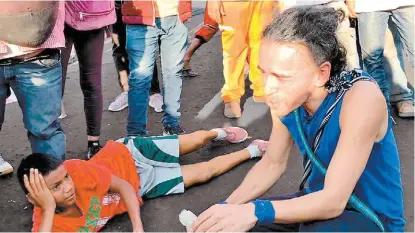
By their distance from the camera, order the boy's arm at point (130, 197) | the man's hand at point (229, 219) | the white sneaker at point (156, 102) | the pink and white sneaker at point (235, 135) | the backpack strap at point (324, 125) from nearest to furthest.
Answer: the man's hand at point (229, 219)
the backpack strap at point (324, 125)
the boy's arm at point (130, 197)
the pink and white sneaker at point (235, 135)
the white sneaker at point (156, 102)

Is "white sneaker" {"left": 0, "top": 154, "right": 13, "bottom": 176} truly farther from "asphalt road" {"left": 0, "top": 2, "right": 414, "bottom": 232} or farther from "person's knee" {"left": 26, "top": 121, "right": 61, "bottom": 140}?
"person's knee" {"left": 26, "top": 121, "right": 61, "bottom": 140}

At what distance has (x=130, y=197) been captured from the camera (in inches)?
105

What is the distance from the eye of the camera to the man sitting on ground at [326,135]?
167 cm

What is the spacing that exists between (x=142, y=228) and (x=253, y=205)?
1104mm

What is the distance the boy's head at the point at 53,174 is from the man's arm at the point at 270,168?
842 mm

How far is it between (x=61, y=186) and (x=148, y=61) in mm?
1143

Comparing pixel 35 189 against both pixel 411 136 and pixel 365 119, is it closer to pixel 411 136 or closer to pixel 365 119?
pixel 365 119

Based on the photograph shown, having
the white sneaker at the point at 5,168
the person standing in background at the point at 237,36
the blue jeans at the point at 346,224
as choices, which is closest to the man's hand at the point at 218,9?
the person standing in background at the point at 237,36

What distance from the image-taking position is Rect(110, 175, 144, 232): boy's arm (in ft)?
8.62

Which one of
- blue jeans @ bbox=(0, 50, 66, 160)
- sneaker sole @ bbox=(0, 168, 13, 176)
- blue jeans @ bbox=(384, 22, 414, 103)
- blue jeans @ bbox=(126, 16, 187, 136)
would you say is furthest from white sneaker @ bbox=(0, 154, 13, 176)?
blue jeans @ bbox=(384, 22, 414, 103)

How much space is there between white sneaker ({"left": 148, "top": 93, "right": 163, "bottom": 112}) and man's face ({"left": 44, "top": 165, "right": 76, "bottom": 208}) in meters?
1.64

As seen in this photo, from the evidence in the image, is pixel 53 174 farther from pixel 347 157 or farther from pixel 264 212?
pixel 347 157

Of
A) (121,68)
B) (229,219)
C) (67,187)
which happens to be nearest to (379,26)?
(121,68)

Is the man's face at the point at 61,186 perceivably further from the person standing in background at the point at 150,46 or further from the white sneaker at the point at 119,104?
the white sneaker at the point at 119,104
